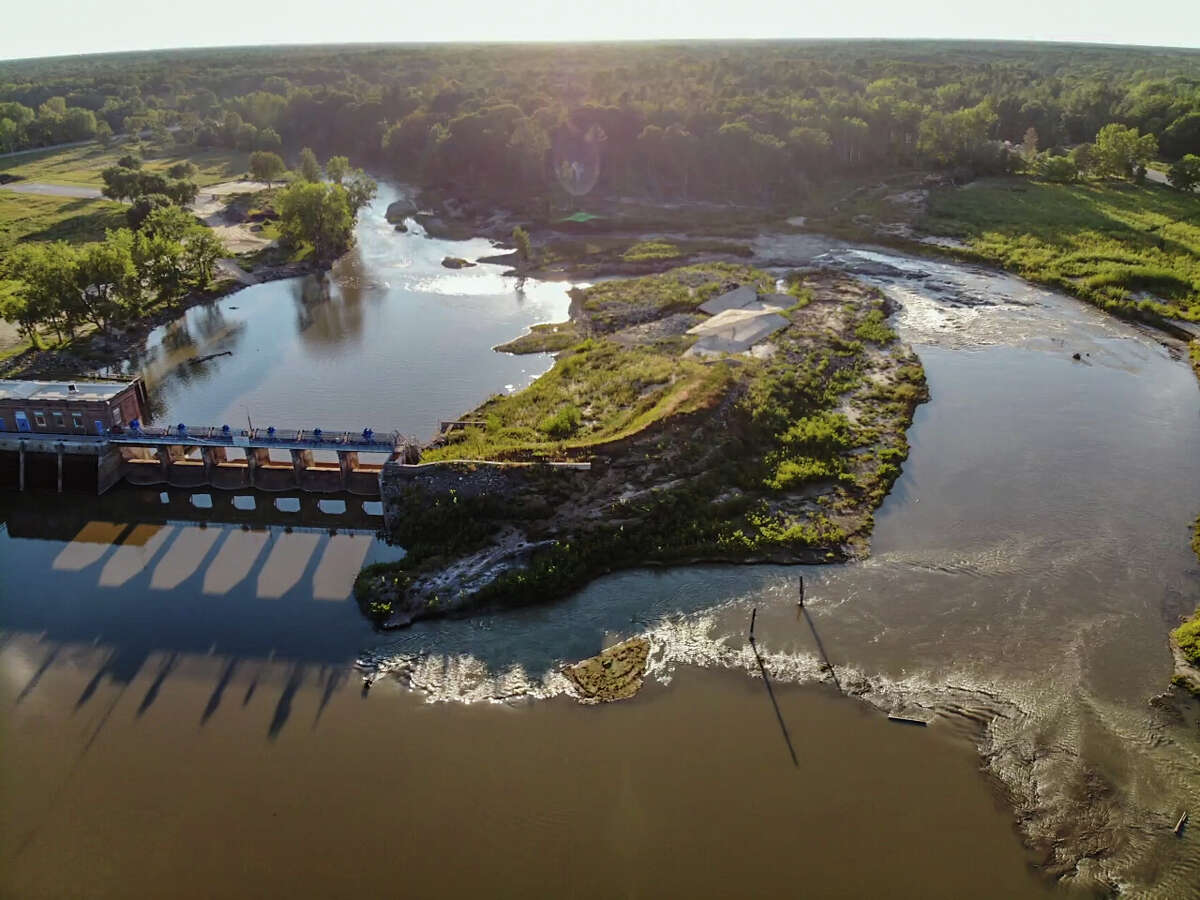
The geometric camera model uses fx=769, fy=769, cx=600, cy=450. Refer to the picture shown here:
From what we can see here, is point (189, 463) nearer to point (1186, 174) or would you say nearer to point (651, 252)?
point (651, 252)

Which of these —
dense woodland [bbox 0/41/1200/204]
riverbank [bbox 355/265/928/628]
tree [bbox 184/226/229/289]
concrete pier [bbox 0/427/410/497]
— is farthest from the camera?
dense woodland [bbox 0/41/1200/204]

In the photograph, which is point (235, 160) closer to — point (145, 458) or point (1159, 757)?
point (145, 458)

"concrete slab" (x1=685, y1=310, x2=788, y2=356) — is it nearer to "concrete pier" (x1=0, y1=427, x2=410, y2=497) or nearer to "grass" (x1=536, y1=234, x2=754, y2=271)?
"grass" (x1=536, y1=234, x2=754, y2=271)

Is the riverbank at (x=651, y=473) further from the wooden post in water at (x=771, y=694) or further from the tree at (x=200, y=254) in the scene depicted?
the tree at (x=200, y=254)

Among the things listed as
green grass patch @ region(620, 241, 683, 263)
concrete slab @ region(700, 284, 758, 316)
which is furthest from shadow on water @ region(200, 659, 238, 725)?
green grass patch @ region(620, 241, 683, 263)

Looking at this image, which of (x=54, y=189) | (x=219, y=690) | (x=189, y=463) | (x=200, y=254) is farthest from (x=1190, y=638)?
(x=54, y=189)

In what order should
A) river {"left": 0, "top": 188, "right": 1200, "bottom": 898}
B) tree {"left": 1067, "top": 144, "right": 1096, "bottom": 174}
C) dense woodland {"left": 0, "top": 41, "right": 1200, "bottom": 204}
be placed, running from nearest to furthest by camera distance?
river {"left": 0, "top": 188, "right": 1200, "bottom": 898}, dense woodland {"left": 0, "top": 41, "right": 1200, "bottom": 204}, tree {"left": 1067, "top": 144, "right": 1096, "bottom": 174}
